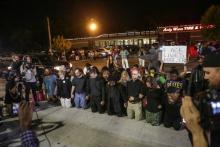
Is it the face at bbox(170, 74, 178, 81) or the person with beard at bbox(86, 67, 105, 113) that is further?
the person with beard at bbox(86, 67, 105, 113)

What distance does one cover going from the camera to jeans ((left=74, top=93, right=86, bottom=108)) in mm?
10336

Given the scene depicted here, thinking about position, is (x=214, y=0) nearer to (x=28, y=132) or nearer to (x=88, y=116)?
(x=88, y=116)

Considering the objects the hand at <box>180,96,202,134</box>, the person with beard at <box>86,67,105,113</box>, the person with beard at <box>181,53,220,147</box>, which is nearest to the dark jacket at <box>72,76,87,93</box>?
the person with beard at <box>86,67,105,113</box>

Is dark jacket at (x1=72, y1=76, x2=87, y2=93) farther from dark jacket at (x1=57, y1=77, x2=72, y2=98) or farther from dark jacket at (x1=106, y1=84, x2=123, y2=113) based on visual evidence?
dark jacket at (x1=106, y1=84, x2=123, y2=113)

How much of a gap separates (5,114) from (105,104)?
3645 mm

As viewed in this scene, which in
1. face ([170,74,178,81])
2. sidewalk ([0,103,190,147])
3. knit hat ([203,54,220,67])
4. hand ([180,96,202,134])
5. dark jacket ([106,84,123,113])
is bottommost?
sidewalk ([0,103,190,147])

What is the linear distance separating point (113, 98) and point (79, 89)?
5.41 ft

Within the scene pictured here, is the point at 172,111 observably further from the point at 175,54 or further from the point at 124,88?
the point at 175,54

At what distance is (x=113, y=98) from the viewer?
9.23 meters

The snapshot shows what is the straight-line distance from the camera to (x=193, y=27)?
1655 inches

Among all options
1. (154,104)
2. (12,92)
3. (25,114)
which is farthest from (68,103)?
(25,114)

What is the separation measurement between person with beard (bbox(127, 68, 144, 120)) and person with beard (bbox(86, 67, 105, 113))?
43.7 inches

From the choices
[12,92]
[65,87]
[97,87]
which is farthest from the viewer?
[65,87]

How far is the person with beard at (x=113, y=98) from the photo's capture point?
9156 mm
